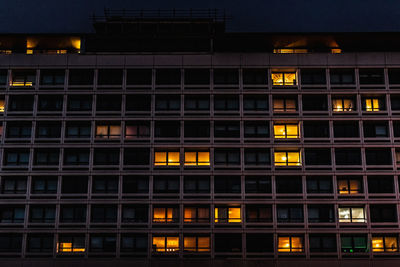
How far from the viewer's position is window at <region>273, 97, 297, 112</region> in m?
44.4

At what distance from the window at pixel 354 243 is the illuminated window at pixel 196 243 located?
12243mm

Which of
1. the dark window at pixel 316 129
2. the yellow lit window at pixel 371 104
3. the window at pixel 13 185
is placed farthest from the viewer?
the yellow lit window at pixel 371 104

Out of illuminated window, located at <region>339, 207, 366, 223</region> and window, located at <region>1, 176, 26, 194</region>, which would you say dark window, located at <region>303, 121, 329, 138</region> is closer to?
illuminated window, located at <region>339, 207, 366, 223</region>

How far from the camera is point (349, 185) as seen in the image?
138 ft

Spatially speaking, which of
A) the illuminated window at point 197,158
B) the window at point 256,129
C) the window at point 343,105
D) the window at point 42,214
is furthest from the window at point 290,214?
the window at point 42,214

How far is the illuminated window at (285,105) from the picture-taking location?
4441 centimetres

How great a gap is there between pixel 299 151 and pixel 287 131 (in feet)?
7.47

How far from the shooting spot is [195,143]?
43250 mm

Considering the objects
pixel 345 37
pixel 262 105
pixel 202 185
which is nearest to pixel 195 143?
pixel 202 185

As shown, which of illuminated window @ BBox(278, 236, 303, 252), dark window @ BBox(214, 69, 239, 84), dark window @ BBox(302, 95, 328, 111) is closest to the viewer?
illuminated window @ BBox(278, 236, 303, 252)

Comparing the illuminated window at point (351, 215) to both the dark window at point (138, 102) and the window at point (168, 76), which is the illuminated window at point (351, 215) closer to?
the window at point (168, 76)

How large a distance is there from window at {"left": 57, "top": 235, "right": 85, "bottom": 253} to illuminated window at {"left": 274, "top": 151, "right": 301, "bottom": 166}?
1963cm

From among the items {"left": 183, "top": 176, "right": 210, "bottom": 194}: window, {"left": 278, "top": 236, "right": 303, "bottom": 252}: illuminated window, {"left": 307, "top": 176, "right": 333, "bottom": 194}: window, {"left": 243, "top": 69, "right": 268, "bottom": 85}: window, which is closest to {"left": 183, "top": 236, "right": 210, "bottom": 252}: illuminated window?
{"left": 183, "top": 176, "right": 210, "bottom": 194}: window

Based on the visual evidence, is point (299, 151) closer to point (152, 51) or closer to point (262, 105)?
point (262, 105)
